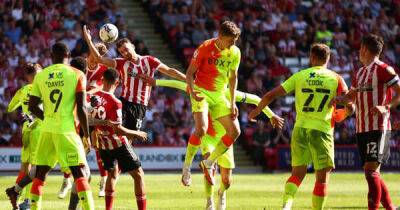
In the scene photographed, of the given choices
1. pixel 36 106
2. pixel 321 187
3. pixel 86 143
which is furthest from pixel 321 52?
pixel 86 143

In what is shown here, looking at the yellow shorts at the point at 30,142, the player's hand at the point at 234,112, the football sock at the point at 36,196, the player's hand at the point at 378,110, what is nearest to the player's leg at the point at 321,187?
the player's hand at the point at 378,110

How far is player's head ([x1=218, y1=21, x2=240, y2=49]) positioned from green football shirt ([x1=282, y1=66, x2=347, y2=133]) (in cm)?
199

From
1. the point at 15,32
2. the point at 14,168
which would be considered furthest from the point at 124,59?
the point at 15,32

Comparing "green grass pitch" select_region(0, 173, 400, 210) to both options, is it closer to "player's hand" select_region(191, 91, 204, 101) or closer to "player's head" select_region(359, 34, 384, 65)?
"player's hand" select_region(191, 91, 204, 101)

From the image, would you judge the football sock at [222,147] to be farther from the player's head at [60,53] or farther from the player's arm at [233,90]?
the player's head at [60,53]

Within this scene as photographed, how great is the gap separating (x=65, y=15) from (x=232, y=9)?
658 centimetres

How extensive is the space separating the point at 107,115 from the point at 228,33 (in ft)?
8.23

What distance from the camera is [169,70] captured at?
16547mm

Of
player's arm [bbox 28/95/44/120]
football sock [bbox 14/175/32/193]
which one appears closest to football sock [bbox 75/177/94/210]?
player's arm [bbox 28/95/44/120]

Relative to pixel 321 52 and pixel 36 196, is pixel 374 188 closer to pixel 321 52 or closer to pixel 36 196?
pixel 321 52

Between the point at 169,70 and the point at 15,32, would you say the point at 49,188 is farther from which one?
the point at 15,32

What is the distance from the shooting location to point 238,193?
2209 centimetres

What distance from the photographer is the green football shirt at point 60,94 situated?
13.2 meters

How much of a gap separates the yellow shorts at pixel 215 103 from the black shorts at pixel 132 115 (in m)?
0.85
